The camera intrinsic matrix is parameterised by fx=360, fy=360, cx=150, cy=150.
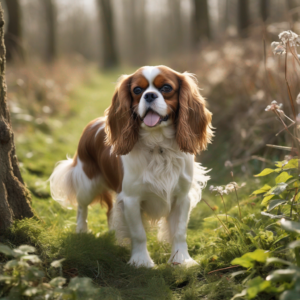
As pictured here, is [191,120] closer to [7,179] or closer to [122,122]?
[122,122]

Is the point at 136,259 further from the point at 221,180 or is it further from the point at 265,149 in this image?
the point at 265,149

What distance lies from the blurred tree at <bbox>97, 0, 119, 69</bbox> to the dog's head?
18.6 metres

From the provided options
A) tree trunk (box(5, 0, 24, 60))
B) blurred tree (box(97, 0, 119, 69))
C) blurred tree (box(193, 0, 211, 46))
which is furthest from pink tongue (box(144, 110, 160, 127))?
blurred tree (box(97, 0, 119, 69))

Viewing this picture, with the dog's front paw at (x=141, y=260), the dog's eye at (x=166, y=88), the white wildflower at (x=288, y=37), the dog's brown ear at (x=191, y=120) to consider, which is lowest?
the dog's front paw at (x=141, y=260)

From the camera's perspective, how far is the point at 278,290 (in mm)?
1760

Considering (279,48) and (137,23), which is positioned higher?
(137,23)

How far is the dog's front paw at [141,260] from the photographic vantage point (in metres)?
2.71

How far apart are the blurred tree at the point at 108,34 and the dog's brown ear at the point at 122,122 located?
18522 millimetres

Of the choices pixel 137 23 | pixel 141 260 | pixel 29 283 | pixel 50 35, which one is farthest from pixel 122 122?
pixel 137 23

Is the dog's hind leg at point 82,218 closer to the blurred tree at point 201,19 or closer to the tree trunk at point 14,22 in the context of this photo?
the tree trunk at point 14,22

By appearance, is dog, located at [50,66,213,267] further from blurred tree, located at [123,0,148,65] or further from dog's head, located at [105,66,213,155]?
blurred tree, located at [123,0,148,65]

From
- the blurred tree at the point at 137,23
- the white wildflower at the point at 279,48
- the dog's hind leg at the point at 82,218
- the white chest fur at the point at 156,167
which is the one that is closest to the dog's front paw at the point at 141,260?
the white chest fur at the point at 156,167

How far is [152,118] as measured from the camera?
258 cm

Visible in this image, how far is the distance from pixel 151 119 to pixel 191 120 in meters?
0.37
